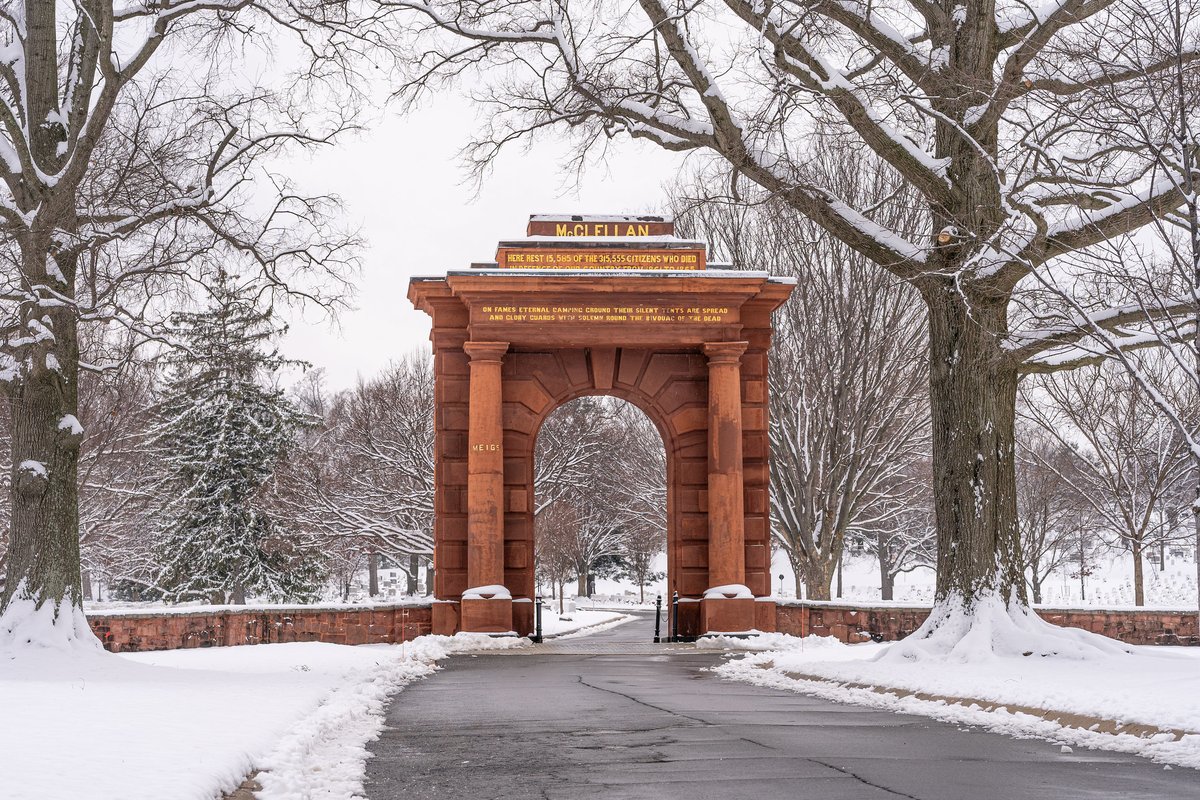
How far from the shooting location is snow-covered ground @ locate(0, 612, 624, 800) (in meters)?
6.04

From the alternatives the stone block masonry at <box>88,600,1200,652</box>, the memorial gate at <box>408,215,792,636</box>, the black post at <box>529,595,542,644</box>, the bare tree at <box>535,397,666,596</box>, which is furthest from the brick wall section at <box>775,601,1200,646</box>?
the bare tree at <box>535,397,666,596</box>

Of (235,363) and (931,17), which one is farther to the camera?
(235,363)

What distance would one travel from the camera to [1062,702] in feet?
33.0

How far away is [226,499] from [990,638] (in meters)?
33.8

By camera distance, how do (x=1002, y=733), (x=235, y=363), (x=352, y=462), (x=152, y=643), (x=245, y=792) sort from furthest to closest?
1. (x=352, y=462)
2. (x=152, y=643)
3. (x=235, y=363)
4. (x=1002, y=733)
5. (x=245, y=792)

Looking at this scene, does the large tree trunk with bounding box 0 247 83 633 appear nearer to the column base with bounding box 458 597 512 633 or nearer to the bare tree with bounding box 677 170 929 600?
Answer: the column base with bounding box 458 597 512 633

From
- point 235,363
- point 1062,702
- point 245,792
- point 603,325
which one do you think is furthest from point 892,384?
point 245,792

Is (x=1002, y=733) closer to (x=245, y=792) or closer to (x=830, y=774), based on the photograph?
(x=830, y=774)

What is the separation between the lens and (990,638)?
535 inches

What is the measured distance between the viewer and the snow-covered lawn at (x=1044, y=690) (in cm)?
866

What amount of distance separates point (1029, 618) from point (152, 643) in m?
13.9

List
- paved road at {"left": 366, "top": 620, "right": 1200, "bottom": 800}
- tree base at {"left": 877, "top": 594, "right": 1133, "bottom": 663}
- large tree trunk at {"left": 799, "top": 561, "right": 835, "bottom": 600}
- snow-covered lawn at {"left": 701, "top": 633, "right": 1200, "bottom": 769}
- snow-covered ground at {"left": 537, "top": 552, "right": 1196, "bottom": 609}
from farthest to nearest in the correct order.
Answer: snow-covered ground at {"left": 537, "top": 552, "right": 1196, "bottom": 609}
large tree trunk at {"left": 799, "top": 561, "right": 835, "bottom": 600}
tree base at {"left": 877, "top": 594, "right": 1133, "bottom": 663}
snow-covered lawn at {"left": 701, "top": 633, "right": 1200, "bottom": 769}
paved road at {"left": 366, "top": 620, "right": 1200, "bottom": 800}

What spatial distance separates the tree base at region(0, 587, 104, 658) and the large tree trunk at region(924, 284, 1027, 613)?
33.7 ft

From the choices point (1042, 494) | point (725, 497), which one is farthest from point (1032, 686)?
point (1042, 494)
